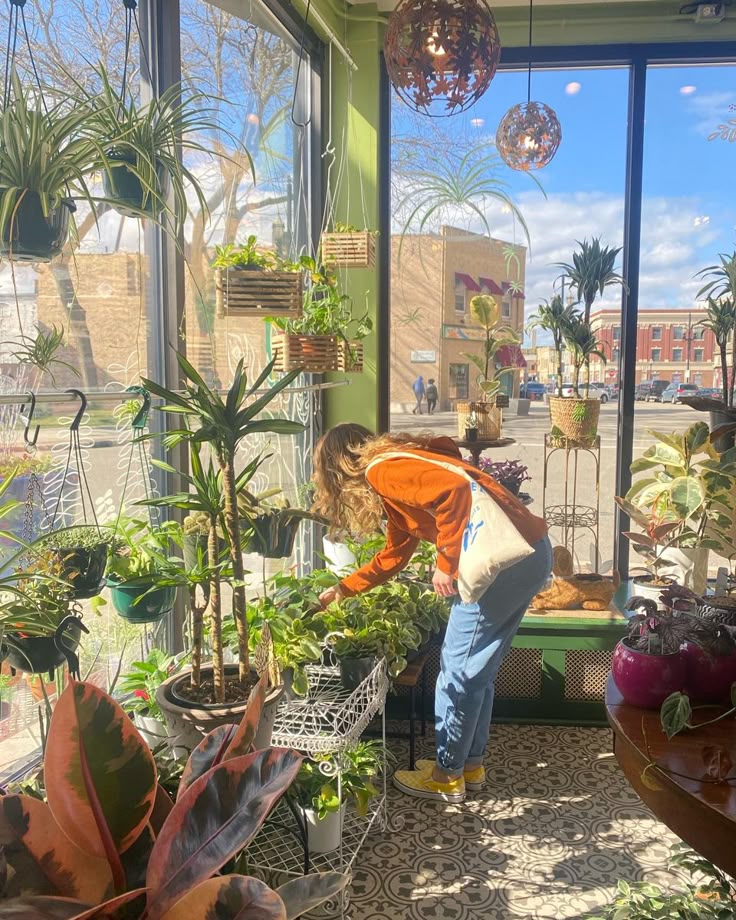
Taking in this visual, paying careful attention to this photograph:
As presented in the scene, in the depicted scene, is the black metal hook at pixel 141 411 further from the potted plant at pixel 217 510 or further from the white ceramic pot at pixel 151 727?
the white ceramic pot at pixel 151 727

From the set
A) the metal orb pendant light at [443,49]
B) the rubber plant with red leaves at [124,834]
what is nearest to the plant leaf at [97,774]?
the rubber plant with red leaves at [124,834]

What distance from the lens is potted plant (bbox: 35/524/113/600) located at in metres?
1.44

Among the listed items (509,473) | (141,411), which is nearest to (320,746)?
(141,411)

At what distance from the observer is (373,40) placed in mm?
3721

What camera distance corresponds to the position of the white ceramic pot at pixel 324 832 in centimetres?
220

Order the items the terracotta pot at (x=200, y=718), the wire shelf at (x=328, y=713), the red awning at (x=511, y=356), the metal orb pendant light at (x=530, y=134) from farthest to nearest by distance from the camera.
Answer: the red awning at (x=511, y=356), the metal orb pendant light at (x=530, y=134), the wire shelf at (x=328, y=713), the terracotta pot at (x=200, y=718)

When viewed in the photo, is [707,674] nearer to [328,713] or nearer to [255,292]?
[328,713]

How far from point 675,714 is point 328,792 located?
1.17 metres

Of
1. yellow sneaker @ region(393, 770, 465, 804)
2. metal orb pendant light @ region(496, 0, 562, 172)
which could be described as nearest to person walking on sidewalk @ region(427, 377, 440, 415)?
metal orb pendant light @ region(496, 0, 562, 172)

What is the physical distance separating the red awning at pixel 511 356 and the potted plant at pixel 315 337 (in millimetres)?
1058

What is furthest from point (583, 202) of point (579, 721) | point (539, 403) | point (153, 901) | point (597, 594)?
point (153, 901)

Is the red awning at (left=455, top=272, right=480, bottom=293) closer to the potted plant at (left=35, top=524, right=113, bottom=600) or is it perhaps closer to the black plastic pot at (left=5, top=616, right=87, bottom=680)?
the potted plant at (left=35, top=524, right=113, bottom=600)

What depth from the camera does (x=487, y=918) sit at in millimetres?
2143

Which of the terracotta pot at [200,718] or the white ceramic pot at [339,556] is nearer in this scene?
the terracotta pot at [200,718]
